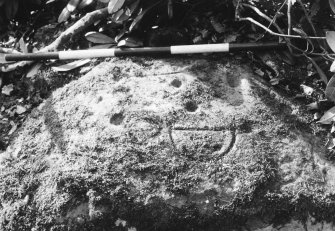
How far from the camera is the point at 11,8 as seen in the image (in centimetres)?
328

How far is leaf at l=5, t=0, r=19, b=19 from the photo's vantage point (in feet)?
10.8

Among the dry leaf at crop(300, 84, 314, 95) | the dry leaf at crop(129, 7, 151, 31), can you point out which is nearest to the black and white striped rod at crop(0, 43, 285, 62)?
the dry leaf at crop(129, 7, 151, 31)

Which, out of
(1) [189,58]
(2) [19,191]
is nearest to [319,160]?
(1) [189,58]

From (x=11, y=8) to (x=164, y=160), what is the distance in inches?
68.5

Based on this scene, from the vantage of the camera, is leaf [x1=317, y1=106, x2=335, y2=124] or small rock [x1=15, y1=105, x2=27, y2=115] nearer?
leaf [x1=317, y1=106, x2=335, y2=124]

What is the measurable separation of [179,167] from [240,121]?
43 centimetres

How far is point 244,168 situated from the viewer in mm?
2342

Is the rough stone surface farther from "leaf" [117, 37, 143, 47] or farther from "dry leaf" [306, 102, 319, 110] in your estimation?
"leaf" [117, 37, 143, 47]

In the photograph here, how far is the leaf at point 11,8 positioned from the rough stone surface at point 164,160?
997 mm

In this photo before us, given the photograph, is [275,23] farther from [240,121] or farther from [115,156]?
[115,156]

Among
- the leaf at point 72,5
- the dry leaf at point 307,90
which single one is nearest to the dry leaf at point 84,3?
the leaf at point 72,5

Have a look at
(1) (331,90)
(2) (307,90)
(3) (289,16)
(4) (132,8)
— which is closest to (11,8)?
(4) (132,8)

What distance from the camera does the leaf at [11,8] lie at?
3.28 metres

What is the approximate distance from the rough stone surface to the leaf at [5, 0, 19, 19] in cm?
100
